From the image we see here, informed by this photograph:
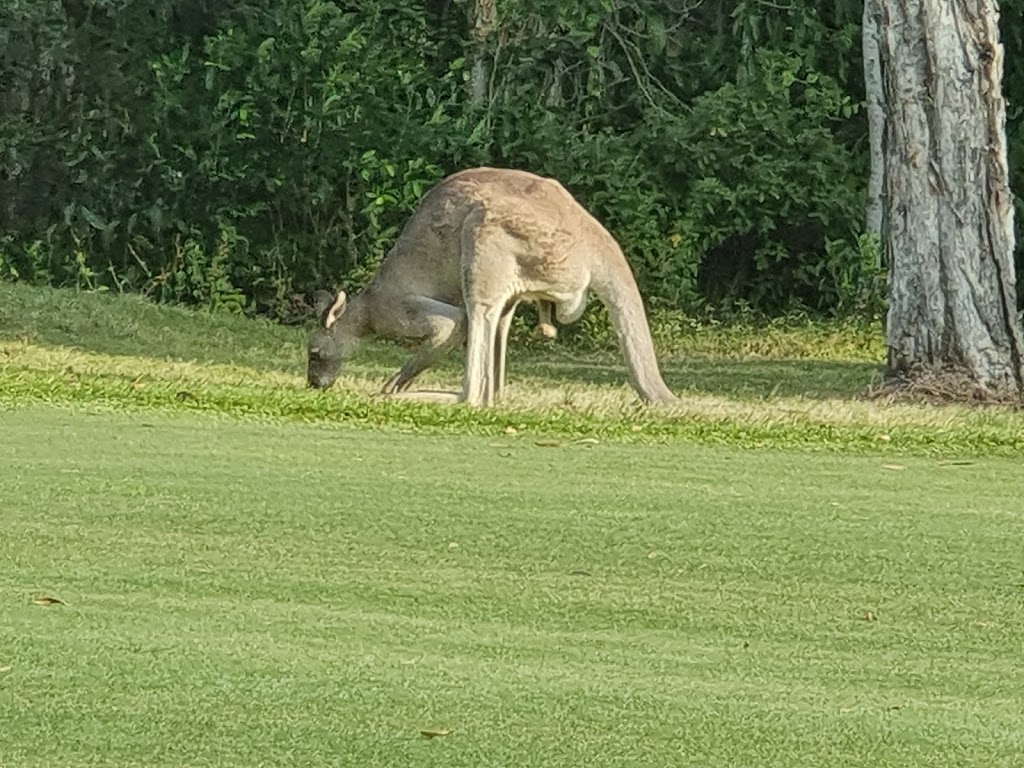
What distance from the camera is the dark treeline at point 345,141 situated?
20.6 m

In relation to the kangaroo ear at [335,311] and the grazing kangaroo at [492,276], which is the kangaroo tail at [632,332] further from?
the kangaroo ear at [335,311]

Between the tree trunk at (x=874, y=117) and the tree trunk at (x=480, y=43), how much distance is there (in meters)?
3.22

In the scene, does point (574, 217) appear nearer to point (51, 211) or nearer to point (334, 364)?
point (334, 364)

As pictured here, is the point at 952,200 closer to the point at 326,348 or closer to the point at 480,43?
the point at 326,348

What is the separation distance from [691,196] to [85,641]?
1509 cm

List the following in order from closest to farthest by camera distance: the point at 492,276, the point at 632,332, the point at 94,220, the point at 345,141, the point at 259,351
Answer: the point at 492,276 < the point at 632,332 < the point at 259,351 < the point at 345,141 < the point at 94,220

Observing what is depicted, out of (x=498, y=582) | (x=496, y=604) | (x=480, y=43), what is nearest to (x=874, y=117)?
(x=480, y=43)

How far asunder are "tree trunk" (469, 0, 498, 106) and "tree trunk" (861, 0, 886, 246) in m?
3.22

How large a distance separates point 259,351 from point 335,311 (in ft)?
12.1

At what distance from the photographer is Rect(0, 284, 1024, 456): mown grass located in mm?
11641

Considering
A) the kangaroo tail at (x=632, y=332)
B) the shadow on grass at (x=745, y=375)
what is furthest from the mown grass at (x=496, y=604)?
the shadow on grass at (x=745, y=375)

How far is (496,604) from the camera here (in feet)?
23.6

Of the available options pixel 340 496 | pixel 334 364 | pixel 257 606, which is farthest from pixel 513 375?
pixel 257 606

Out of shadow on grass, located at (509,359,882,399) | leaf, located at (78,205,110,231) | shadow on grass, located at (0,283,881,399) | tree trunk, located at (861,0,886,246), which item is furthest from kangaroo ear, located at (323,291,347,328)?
leaf, located at (78,205,110,231)
